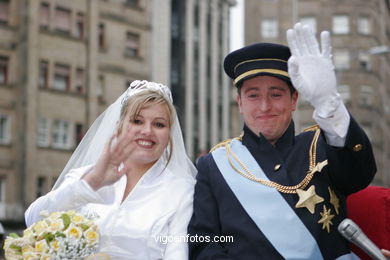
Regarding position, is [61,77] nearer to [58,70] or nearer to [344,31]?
[58,70]

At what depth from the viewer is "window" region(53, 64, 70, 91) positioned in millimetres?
33812

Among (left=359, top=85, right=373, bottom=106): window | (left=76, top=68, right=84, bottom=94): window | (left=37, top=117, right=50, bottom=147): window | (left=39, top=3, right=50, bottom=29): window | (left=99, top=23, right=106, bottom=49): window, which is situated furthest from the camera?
(left=359, top=85, right=373, bottom=106): window

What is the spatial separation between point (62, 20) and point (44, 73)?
2793 mm

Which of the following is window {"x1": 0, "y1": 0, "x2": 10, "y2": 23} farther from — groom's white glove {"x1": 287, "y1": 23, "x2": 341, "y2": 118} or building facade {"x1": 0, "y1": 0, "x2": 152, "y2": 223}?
groom's white glove {"x1": 287, "y1": 23, "x2": 341, "y2": 118}

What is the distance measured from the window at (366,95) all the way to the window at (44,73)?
25149 millimetres

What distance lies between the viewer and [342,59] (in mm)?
50656

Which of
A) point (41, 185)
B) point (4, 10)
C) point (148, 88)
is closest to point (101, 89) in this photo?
point (41, 185)

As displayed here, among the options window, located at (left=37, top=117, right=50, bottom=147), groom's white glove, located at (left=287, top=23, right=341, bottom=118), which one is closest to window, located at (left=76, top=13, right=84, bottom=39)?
window, located at (left=37, top=117, right=50, bottom=147)

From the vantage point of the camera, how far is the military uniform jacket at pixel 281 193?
4.10m

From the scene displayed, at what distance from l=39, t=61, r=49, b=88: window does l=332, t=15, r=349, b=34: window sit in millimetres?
24636

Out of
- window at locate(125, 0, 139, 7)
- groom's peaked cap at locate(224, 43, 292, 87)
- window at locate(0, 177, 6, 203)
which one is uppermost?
window at locate(125, 0, 139, 7)

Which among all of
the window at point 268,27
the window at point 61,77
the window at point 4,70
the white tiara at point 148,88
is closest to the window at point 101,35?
the window at point 61,77

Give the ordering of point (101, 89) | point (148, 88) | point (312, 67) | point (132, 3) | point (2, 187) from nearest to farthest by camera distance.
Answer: point (312, 67)
point (148, 88)
point (2, 187)
point (101, 89)
point (132, 3)

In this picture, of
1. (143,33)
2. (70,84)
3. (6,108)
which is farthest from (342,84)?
(6,108)
